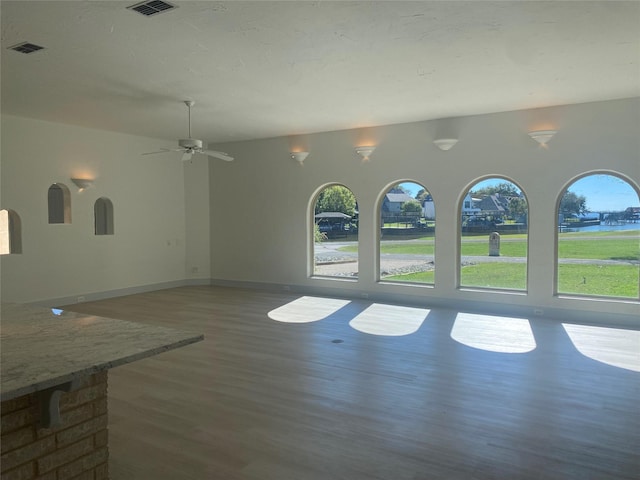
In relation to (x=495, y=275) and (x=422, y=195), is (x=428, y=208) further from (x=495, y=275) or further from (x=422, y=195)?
(x=495, y=275)

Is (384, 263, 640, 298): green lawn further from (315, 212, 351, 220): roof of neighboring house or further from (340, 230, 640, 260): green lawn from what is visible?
(315, 212, 351, 220): roof of neighboring house

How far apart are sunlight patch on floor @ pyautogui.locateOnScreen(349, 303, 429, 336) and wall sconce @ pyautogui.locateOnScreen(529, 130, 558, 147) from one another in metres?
2.92

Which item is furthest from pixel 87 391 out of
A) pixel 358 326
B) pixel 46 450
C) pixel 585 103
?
pixel 585 103

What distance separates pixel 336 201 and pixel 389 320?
3005mm

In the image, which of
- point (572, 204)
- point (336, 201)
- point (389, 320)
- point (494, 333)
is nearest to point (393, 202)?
point (336, 201)

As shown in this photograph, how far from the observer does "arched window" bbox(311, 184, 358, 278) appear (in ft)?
28.7

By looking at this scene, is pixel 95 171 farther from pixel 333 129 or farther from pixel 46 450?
pixel 46 450

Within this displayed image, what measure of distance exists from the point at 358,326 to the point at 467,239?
2.60 m

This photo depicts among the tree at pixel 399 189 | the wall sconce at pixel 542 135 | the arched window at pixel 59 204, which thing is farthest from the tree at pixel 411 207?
the arched window at pixel 59 204

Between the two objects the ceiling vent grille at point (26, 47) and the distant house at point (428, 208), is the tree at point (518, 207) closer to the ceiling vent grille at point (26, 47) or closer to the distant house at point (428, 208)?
the distant house at point (428, 208)

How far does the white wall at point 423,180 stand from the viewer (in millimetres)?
6488

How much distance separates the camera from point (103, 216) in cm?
877

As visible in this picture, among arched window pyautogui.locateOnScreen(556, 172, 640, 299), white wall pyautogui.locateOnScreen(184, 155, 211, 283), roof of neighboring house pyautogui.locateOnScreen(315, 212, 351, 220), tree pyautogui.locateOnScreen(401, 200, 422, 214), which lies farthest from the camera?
white wall pyautogui.locateOnScreen(184, 155, 211, 283)

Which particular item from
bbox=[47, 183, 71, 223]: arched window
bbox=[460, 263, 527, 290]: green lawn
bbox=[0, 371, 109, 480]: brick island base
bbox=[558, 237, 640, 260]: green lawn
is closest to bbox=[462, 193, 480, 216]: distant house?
bbox=[460, 263, 527, 290]: green lawn
